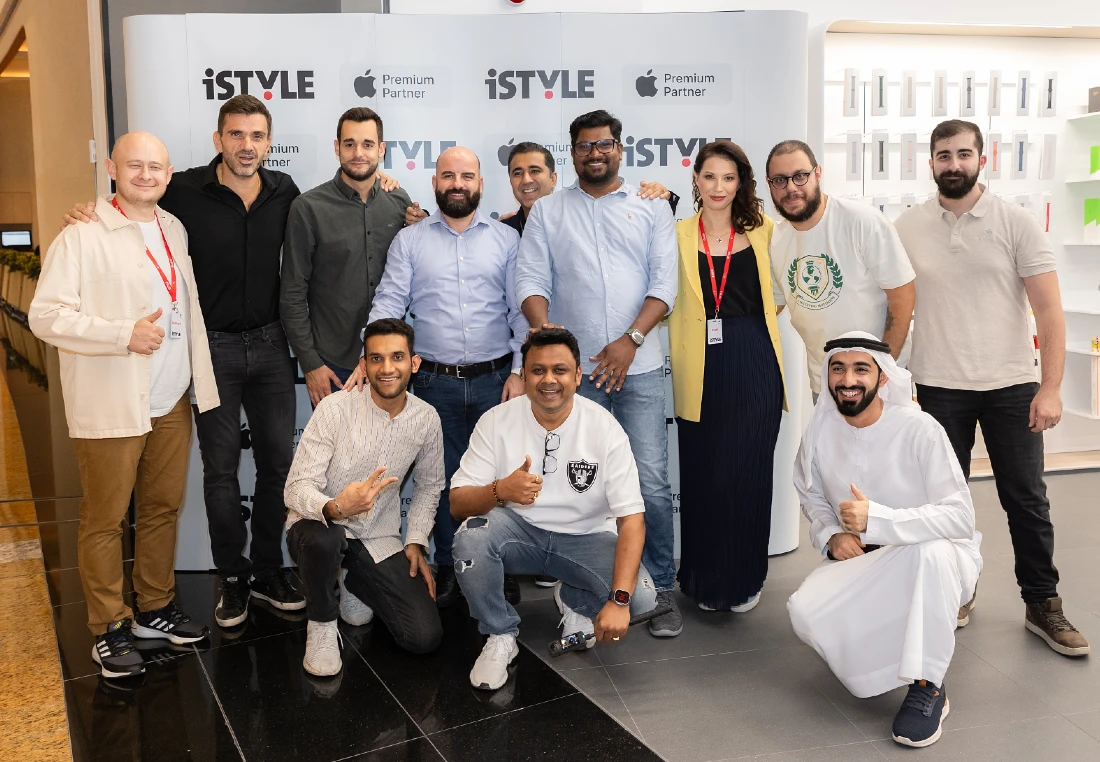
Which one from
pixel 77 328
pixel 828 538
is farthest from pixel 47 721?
pixel 828 538

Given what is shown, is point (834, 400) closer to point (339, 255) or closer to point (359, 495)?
point (359, 495)

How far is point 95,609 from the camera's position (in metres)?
3.20

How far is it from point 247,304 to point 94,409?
70cm

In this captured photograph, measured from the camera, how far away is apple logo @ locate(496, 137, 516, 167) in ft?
13.6

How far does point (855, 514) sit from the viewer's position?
2.78 meters

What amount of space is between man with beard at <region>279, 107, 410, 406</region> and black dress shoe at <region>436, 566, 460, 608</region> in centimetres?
86

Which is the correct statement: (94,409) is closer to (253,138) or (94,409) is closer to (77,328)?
(77,328)

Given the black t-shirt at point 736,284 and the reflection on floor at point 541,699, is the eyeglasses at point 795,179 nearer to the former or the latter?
the black t-shirt at point 736,284

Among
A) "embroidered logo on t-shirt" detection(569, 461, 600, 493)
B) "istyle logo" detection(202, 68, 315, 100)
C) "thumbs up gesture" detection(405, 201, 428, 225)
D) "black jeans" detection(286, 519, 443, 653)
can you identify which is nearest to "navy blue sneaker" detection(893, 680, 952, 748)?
"embroidered logo on t-shirt" detection(569, 461, 600, 493)

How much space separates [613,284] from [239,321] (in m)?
1.40

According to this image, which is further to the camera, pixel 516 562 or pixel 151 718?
pixel 516 562

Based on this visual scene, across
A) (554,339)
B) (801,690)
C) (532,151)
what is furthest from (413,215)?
(801,690)

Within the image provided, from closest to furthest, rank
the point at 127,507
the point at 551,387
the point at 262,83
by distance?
the point at 551,387 → the point at 127,507 → the point at 262,83

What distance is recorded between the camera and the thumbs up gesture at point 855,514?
2.78m
